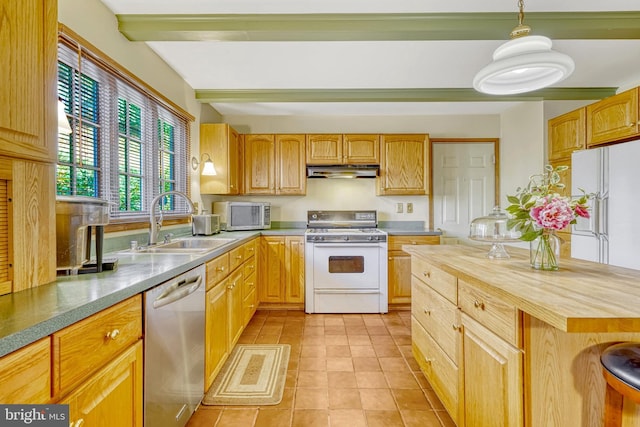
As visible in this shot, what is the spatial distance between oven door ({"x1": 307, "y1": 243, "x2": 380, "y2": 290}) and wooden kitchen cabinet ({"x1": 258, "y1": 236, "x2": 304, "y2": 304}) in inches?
7.5

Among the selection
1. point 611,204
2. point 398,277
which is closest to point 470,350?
point 398,277

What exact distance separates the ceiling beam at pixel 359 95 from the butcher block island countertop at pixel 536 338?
2258 mm

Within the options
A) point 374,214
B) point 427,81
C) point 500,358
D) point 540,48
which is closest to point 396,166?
point 374,214

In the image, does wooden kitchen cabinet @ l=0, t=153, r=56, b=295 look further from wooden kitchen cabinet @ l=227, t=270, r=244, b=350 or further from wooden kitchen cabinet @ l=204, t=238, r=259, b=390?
wooden kitchen cabinet @ l=227, t=270, r=244, b=350

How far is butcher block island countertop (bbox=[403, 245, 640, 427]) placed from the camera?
864 mm

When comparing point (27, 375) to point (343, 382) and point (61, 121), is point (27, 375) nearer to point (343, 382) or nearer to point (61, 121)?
point (61, 121)

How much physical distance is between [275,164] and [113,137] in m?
1.89

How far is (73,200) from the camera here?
1194 mm

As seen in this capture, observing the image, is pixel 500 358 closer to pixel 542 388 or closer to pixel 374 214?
pixel 542 388

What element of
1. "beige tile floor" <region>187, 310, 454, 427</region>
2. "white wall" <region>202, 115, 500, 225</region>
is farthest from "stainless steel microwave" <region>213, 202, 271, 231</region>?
"beige tile floor" <region>187, 310, 454, 427</region>

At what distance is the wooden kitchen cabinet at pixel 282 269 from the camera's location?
3.35 meters

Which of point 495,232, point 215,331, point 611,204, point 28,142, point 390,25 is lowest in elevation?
point 215,331

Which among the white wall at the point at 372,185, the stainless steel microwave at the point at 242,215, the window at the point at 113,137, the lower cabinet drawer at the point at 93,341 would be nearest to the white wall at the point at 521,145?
the white wall at the point at 372,185

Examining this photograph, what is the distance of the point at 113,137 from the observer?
195 cm
